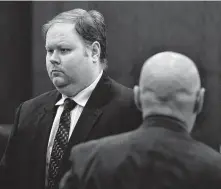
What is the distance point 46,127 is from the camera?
2.50 meters

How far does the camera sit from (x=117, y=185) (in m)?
1.63

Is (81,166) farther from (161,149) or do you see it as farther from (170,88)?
(170,88)

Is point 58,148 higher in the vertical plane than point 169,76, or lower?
lower

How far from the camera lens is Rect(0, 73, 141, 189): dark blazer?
2420 millimetres

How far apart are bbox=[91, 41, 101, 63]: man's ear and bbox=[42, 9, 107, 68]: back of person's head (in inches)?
0.6

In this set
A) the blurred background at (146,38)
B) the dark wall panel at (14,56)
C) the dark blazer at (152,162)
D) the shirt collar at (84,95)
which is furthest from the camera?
the dark wall panel at (14,56)

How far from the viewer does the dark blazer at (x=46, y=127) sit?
2420 mm

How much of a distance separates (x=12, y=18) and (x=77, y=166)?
2687 millimetres

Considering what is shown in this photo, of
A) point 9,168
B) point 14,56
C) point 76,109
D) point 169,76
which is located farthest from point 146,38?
point 169,76

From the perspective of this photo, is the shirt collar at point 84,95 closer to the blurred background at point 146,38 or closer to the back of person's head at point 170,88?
the back of person's head at point 170,88

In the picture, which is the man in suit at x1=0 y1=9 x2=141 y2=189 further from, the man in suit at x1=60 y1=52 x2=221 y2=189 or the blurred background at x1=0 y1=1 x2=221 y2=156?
the blurred background at x1=0 y1=1 x2=221 y2=156

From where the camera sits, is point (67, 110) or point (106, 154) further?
point (67, 110)

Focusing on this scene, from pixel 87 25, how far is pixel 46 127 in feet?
1.59

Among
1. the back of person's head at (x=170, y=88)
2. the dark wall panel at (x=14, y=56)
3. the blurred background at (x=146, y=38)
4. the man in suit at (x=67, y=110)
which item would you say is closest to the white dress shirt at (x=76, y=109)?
the man in suit at (x=67, y=110)
